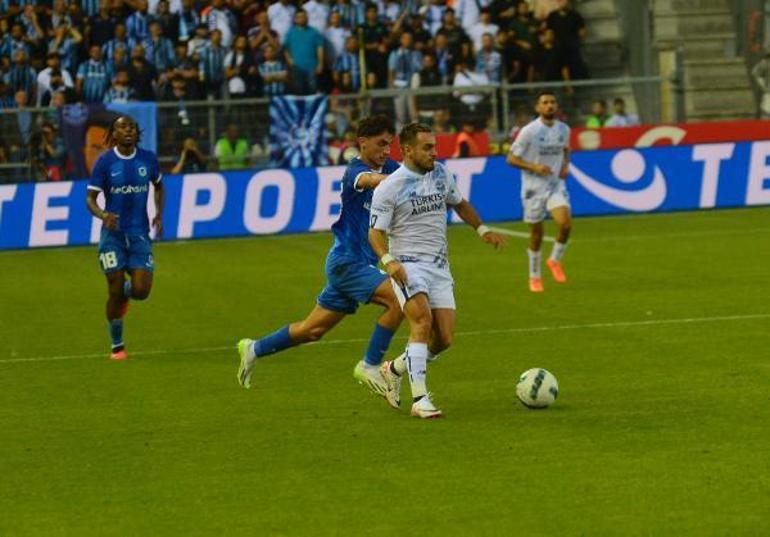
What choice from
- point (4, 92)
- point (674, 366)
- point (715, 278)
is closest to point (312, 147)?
point (4, 92)

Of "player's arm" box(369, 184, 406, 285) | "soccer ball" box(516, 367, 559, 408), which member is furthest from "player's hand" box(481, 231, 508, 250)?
"soccer ball" box(516, 367, 559, 408)

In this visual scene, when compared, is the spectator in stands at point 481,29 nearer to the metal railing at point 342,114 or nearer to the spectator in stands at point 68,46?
the metal railing at point 342,114

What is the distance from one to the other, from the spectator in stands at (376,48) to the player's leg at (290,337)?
18.3 meters

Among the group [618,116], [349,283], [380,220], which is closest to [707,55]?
[618,116]

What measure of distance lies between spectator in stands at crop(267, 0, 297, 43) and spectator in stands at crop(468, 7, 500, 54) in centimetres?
332

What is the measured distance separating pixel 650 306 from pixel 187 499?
9336mm

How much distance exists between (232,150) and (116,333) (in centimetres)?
1373

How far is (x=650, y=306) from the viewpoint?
18125mm

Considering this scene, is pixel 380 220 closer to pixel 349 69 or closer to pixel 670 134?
pixel 670 134

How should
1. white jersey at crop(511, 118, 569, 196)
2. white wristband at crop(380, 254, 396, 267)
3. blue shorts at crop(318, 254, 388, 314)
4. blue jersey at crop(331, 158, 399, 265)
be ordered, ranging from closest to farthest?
white wristband at crop(380, 254, 396, 267)
blue shorts at crop(318, 254, 388, 314)
blue jersey at crop(331, 158, 399, 265)
white jersey at crop(511, 118, 569, 196)

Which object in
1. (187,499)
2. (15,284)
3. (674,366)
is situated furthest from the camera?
(15,284)

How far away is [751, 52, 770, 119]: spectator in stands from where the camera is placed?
33.4m

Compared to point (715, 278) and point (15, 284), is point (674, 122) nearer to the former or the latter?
point (715, 278)

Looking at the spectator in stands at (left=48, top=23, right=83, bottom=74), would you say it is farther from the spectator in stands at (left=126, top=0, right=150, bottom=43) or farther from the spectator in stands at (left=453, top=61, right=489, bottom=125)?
the spectator in stands at (left=453, top=61, right=489, bottom=125)
